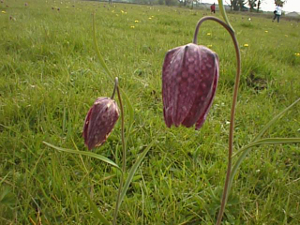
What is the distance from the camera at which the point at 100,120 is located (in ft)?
2.08

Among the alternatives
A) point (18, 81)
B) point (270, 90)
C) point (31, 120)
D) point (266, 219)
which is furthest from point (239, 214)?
point (18, 81)

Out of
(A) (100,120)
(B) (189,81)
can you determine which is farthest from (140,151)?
(B) (189,81)

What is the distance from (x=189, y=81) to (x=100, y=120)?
0.26 m

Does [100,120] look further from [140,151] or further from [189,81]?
[140,151]

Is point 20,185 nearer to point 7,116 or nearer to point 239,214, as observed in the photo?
point 7,116

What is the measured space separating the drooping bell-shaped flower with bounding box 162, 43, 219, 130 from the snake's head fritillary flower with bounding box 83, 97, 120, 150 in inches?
7.1

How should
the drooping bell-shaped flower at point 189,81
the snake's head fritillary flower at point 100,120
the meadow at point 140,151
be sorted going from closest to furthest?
the drooping bell-shaped flower at point 189,81, the snake's head fritillary flower at point 100,120, the meadow at point 140,151

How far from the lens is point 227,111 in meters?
1.42

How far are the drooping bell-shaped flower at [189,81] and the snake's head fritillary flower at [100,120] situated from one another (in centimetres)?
18

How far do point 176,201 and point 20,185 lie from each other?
492 mm

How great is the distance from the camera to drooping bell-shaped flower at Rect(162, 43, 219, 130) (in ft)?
1.60

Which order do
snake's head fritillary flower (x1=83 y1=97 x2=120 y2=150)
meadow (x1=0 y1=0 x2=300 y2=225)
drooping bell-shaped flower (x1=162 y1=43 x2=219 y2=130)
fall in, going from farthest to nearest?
meadow (x1=0 y1=0 x2=300 y2=225) → snake's head fritillary flower (x1=83 y1=97 x2=120 y2=150) → drooping bell-shaped flower (x1=162 y1=43 x2=219 y2=130)

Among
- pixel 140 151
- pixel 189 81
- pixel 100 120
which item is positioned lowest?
pixel 140 151

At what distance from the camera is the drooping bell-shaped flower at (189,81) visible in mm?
488
